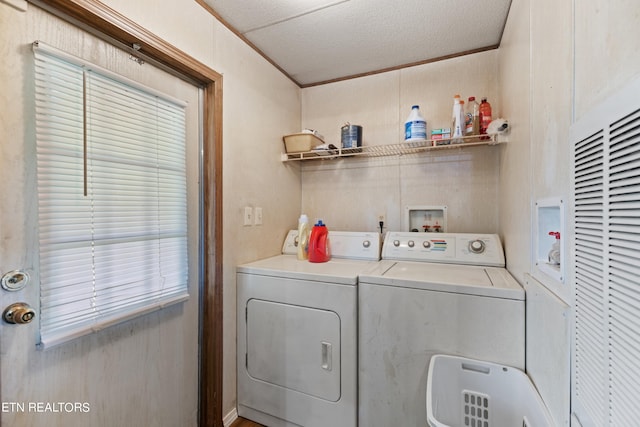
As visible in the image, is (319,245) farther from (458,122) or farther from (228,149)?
(458,122)

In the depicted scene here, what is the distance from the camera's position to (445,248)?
5.87ft

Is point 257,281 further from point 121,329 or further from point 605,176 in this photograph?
point 605,176

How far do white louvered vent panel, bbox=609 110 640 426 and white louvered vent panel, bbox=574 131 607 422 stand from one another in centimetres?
4

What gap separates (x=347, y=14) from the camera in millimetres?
1607

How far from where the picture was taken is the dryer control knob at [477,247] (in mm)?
1700

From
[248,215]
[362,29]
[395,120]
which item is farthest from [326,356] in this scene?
[362,29]

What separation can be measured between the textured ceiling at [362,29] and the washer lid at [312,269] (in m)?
1.59

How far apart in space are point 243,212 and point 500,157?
6.07 feet

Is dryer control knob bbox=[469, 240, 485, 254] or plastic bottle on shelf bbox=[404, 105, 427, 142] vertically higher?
plastic bottle on shelf bbox=[404, 105, 427, 142]

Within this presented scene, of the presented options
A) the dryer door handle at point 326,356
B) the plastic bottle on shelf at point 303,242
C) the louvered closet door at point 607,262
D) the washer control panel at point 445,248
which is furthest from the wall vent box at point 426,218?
the louvered closet door at point 607,262

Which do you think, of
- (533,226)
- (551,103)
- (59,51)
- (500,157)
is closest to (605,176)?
(551,103)

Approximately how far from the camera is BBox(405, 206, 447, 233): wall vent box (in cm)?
204

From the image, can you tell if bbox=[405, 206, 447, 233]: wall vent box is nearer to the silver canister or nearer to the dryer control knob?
the dryer control knob

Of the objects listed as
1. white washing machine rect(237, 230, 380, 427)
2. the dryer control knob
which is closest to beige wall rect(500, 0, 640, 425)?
the dryer control knob
